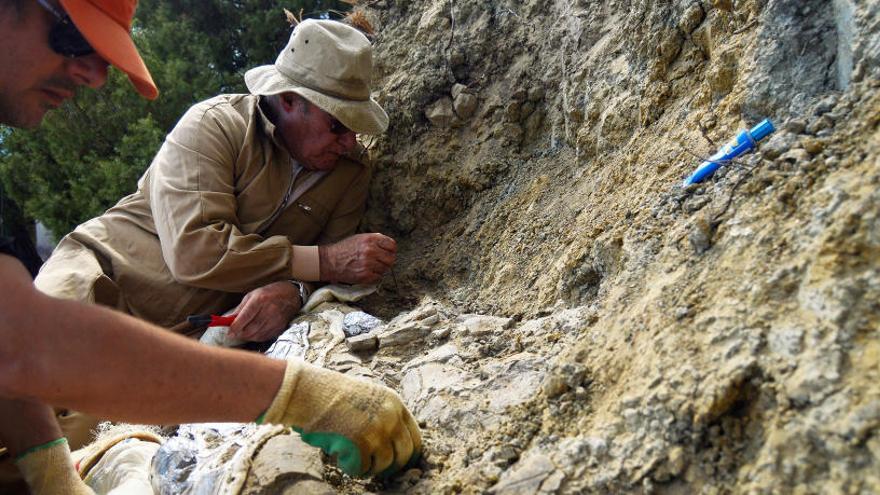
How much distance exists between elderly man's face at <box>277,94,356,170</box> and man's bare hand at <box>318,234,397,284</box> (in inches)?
16.3

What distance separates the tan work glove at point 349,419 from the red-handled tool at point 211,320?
1309 millimetres

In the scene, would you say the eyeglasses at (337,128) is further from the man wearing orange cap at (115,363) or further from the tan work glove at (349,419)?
the tan work glove at (349,419)

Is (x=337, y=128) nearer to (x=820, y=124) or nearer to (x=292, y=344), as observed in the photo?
(x=292, y=344)

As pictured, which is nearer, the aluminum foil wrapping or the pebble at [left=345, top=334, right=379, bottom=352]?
the pebble at [left=345, top=334, right=379, bottom=352]

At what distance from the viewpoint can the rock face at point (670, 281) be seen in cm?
118

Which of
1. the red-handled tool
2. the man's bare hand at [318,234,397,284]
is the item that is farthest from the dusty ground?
the red-handled tool

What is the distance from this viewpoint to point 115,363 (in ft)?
4.33

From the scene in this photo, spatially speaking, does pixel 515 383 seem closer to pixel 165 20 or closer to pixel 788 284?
pixel 788 284

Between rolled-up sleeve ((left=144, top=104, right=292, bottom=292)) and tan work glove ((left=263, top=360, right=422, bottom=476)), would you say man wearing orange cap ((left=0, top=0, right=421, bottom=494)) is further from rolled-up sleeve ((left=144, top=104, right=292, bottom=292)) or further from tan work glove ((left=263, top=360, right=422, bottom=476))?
rolled-up sleeve ((left=144, top=104, right=292, bottom=292))

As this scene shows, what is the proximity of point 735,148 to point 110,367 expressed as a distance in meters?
1.45

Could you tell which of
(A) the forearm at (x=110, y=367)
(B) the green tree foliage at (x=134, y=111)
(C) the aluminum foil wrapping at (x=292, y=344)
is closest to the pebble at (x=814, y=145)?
(A) the forearm at (x=110, y=367)

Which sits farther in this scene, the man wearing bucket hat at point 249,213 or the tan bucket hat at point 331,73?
the tan bucket hat at point 331,73

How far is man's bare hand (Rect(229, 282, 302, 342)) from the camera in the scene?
2818 millimetres

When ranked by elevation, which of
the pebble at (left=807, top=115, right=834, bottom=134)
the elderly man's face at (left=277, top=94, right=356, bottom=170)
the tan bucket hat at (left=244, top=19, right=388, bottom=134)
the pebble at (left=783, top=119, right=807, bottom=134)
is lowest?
the elderly man's face at (left=277, top=94, right=356, bottom=170)
